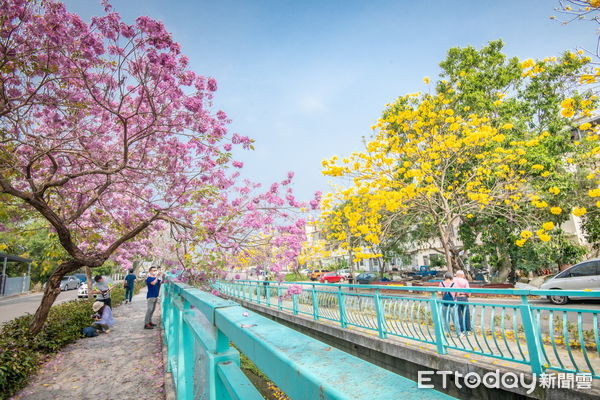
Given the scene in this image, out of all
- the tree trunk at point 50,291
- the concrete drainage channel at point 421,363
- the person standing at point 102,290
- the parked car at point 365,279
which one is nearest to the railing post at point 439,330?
the concrete drainage channel at point 421,363

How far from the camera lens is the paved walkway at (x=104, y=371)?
4.79 meters

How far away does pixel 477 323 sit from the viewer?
8.88m

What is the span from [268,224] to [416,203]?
287 inches

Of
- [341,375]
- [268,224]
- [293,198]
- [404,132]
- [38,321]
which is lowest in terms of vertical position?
[38,321]

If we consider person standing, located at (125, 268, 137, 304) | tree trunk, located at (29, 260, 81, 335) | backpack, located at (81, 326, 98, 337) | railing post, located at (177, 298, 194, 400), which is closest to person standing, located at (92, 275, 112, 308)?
backpack, located at (81, 326, 98, 337)

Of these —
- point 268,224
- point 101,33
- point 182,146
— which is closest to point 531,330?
point 268,224

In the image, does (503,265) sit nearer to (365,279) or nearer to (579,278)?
(579,278)

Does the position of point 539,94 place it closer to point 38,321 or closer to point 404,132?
point 404,132

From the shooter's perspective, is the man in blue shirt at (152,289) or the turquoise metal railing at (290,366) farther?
the man in blue shirt at (152,289)

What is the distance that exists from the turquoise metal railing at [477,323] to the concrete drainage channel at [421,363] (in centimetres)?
22

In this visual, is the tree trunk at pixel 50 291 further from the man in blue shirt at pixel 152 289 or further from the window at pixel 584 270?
the window at pixel 584 270

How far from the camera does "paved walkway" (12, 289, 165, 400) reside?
479 centimetres

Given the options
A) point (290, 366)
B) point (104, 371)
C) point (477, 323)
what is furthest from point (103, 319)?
point (477, 323)

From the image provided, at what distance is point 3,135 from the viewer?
5859mm
